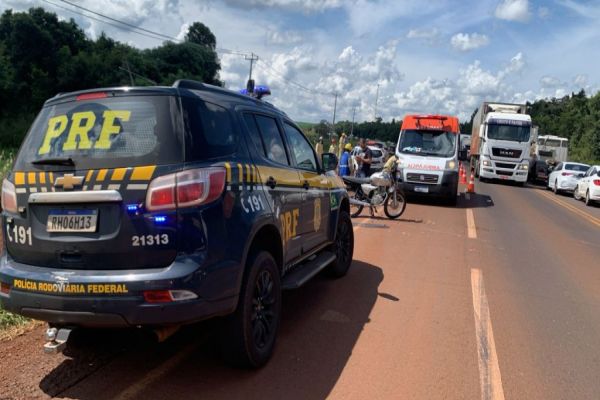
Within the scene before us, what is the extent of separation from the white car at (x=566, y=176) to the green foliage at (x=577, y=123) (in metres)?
22.9

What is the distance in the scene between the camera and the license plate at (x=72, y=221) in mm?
3262

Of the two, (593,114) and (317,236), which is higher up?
(593,114)

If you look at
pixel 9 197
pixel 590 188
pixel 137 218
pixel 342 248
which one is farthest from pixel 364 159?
pixel 137 218

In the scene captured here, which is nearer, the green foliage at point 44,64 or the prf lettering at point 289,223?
the prf lettering at point 289,223

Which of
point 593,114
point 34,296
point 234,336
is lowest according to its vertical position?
point 234,336

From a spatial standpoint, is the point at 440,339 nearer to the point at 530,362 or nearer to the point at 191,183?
the point at 530,362

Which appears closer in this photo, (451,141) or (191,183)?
(191,183)

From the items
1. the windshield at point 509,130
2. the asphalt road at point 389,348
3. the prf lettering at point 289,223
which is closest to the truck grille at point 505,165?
the windshield at point 509,130

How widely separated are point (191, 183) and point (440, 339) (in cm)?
283

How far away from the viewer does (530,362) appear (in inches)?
174

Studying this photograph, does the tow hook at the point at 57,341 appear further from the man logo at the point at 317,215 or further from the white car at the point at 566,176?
the white car at the point at 566,176

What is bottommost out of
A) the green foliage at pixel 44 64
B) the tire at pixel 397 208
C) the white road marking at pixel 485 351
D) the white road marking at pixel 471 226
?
the white road marking at pixel 471 226

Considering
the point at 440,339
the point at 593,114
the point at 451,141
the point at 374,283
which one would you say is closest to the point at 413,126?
the point at 451,141

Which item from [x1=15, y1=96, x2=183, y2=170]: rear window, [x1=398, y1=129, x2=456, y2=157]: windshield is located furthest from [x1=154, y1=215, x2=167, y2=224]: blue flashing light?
[x1=398, y1=129, x2=456, y2=157]: windshield
